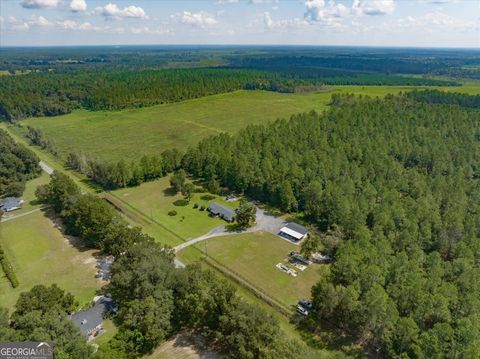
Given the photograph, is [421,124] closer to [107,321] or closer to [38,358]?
A: [107,321]

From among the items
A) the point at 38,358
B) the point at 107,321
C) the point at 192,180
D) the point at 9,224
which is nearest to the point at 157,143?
the point at 192,180

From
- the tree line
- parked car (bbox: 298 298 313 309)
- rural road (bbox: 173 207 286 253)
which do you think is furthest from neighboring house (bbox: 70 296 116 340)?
parked car (bbox: 298 298 313 309)

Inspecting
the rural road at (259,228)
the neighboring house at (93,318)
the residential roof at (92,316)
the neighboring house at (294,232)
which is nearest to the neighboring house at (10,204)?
the rural road at (259,228)

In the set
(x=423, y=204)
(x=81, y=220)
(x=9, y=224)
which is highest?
(x=423, y=204)

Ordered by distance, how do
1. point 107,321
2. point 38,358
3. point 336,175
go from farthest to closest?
1. point 336,175
2. point 107,321
3. point 38,358

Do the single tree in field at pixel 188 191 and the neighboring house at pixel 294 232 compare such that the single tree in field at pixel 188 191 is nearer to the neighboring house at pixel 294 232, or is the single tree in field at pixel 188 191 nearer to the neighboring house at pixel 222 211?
the neighboring house at pixel 222 211

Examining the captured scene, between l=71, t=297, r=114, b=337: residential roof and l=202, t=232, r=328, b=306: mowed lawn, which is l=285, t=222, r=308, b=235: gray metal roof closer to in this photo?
l=202, t=232, r=328, b=306: mowed lawn
